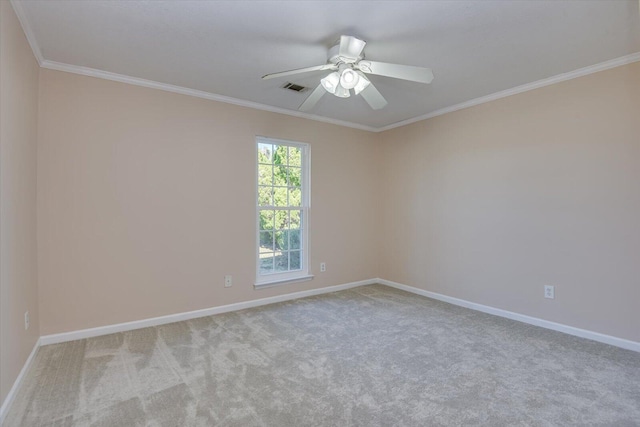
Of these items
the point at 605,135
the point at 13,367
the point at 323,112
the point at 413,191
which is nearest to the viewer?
the point at 13,367

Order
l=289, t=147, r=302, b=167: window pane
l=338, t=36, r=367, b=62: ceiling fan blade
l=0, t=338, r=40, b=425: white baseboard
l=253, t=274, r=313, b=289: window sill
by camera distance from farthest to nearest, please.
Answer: l=289, t=147, r=302, b=167: window pane, l=253, t=274, r=313, b=289: window sill, l=338, t=36, r=367, b=62: ceiling fan blade, l=0, t=338, r=40, b=425: white baseboard

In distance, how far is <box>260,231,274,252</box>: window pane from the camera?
13.5ft

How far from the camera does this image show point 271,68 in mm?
2949

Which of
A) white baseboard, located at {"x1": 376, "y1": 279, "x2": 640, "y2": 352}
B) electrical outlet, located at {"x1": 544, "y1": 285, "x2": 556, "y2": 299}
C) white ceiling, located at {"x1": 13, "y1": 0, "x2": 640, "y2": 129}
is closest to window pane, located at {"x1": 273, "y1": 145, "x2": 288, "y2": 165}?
white ceiling, located at {"x1": 13, "y1": 0, "x2": 640, "y2": 129}

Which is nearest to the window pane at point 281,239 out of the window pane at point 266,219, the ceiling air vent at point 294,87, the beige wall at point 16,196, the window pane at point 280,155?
the window pane at point 266,219

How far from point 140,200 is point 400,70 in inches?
107

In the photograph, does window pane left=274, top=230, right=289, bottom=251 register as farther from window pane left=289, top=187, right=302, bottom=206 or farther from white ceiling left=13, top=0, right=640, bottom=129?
white ceiling left=13, top=0, right=640, bottom=129

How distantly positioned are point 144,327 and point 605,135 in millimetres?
4744

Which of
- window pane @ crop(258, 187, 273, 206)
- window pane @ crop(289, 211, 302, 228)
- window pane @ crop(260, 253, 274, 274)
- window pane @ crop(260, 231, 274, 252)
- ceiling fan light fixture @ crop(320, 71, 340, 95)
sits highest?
ceiling fan light fixture @ crop(320, 71, 340, 95)

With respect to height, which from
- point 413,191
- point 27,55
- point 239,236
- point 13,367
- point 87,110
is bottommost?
point 13,367

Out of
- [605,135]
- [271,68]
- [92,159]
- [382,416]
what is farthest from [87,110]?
[605,135]

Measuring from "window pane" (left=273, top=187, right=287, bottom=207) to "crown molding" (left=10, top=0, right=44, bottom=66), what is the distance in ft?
8.36

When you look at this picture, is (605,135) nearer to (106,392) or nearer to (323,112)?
(323,112)

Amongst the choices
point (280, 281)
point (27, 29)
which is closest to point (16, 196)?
point (27, 29)
